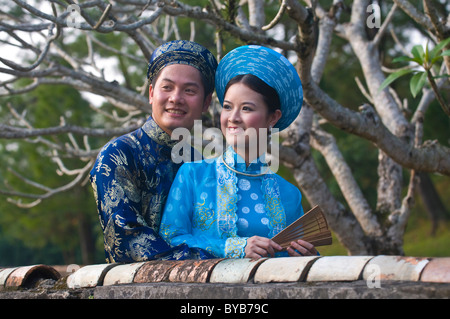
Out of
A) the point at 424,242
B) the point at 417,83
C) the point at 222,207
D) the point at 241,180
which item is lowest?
the point at 424,242

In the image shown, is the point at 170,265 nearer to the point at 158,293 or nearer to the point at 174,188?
the point at 158,293

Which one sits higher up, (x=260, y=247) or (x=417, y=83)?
(x=417, y=83)

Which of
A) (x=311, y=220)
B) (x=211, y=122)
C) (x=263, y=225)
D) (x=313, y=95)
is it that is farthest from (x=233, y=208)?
(x=211, y=122)

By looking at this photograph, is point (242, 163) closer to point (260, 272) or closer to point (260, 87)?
point (260, 87)

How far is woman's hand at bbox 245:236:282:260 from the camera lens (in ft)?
7.09

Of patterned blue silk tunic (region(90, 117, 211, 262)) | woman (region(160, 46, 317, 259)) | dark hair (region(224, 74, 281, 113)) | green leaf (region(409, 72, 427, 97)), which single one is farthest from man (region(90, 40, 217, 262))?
green leaf (region(409, 72, 427, 97))

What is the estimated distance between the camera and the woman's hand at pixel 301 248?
7.32 ft

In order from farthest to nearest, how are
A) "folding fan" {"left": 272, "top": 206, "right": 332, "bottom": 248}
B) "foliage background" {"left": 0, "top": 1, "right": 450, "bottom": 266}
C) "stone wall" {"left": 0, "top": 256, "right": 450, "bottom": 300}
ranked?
"foliage background" {"left": 0, "top": 1, "right": 450, "bottom": 266}, "folding fan" {"left": 272, "top": 206, "right": 332, "bottom": 248}, "stone wall" {"left": 0, "top": 256, "right": 450, "bottom": 300}

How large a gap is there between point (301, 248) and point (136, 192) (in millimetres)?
814

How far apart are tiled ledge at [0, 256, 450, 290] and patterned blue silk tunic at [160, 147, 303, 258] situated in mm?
266

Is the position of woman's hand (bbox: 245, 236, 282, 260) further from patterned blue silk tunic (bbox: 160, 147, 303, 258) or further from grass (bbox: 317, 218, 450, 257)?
grass (bbox: 317, 218, 450, 257)

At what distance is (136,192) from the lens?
99.1 inches

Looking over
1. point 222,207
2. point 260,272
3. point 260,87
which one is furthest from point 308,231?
point 260,87

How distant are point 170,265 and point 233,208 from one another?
466 millimetres
